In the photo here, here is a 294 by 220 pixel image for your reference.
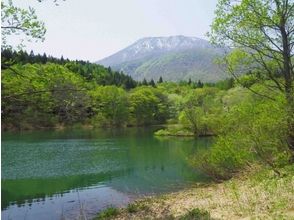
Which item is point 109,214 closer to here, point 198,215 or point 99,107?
point 198,215

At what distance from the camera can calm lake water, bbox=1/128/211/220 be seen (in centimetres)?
2188

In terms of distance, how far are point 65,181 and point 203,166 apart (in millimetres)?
11130

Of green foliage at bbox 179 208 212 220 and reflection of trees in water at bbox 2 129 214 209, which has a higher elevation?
green foliage at bbox 179 208 212 220

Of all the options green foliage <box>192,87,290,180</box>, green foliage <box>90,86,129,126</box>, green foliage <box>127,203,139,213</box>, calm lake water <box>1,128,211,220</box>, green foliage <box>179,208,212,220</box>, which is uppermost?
green foliage <box>90,86,129,126</box>

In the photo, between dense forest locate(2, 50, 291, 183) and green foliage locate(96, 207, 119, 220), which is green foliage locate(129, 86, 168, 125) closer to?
dense forest locate(2, 50, 291, 183)

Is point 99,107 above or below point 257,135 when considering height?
above

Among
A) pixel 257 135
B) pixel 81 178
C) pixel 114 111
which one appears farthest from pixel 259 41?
pixel 114 111

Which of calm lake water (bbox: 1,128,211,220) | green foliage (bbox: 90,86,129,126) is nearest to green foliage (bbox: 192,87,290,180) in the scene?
calm lake water (bbox: 1,128,211,220)

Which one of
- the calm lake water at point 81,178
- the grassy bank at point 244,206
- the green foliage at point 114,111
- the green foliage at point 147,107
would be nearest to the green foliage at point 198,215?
the grassy bank at point 244,206

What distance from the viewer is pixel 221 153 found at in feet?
74.7

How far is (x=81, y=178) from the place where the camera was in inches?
1243

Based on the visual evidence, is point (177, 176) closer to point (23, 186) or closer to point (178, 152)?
point (23, 186)

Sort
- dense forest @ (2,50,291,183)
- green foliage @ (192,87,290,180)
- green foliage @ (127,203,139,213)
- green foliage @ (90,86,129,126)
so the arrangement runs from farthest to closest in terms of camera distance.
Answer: green foliage @ (90,86,129,126)
green foliage @ (127,203,139,213)
green foliage @ (192,87,290,180)
dense forest @ (2,50,291,183)

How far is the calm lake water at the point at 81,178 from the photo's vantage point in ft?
71.8
